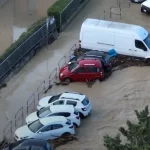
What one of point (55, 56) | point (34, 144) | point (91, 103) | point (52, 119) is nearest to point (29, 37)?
point (55, 56)

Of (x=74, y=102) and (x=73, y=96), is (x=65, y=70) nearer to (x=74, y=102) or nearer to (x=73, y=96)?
(x=73, y=96)

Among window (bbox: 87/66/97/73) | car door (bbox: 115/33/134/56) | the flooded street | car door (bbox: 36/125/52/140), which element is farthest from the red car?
the flooded street

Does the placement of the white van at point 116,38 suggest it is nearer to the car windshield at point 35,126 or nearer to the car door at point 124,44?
the car door at point 124,44

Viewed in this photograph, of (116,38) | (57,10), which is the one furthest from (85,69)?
(57,10)

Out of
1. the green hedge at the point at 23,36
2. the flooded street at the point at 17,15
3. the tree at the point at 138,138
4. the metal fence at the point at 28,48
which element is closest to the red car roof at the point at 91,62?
the metal fence at the point at 28,48

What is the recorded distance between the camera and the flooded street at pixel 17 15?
35.4 m

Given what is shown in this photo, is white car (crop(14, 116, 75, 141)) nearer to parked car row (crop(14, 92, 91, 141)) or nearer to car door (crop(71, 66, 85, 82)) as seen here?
parked car row (crop(14, 92, 91, 141))

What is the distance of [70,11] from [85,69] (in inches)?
306

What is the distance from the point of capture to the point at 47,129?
2434 centimetres

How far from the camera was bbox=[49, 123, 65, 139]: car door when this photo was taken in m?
24.4

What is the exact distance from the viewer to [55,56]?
1275 inches

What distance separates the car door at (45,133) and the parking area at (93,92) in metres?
0.87

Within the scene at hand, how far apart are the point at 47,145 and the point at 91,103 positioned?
5.65 meters

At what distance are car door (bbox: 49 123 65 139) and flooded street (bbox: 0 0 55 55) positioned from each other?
10.7 metres
